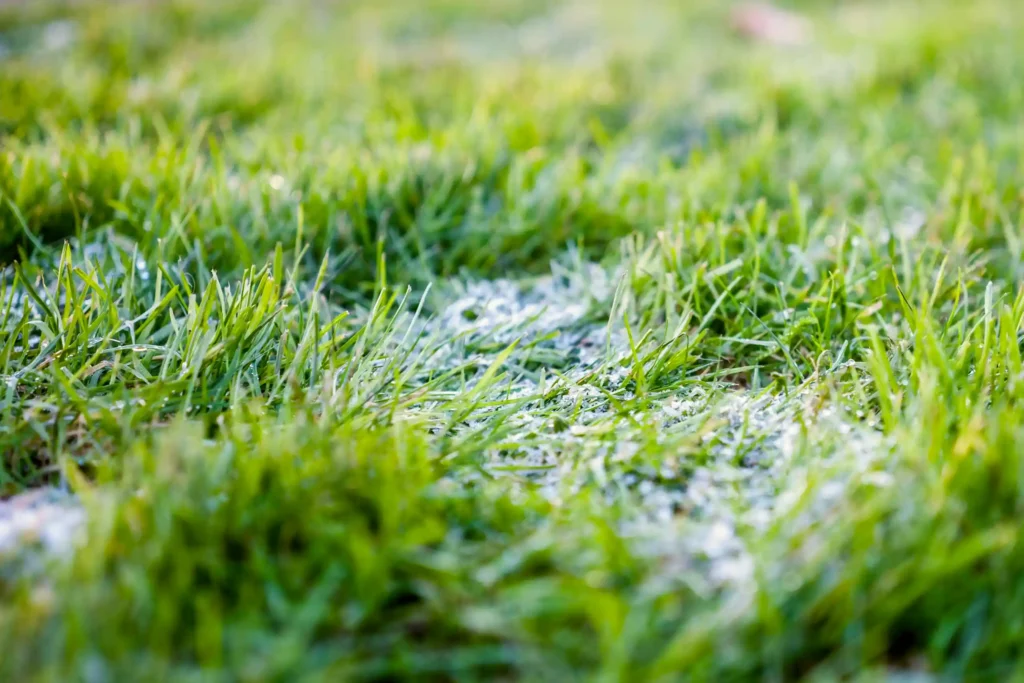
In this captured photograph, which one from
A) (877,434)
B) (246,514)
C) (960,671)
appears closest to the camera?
(960,671)

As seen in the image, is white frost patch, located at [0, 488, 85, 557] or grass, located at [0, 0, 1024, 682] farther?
white frost patch, located at [0, 488, 85, 557]

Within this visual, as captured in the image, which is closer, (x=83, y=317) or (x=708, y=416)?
(x=708, y=416)

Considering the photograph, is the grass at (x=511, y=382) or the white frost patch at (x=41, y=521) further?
the white frost patch at (x=41, y=521)

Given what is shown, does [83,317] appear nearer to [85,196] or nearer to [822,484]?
[85,196]

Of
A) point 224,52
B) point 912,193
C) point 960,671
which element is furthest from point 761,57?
point 960,671

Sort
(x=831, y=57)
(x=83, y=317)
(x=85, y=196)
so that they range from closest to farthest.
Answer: (x=83, y=317), (x=85, y=196), (x=831, y=57)

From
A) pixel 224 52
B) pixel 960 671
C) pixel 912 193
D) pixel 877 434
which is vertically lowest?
pixel 960 671

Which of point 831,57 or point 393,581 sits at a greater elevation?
point 831,57

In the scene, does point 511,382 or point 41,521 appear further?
point 511,382
